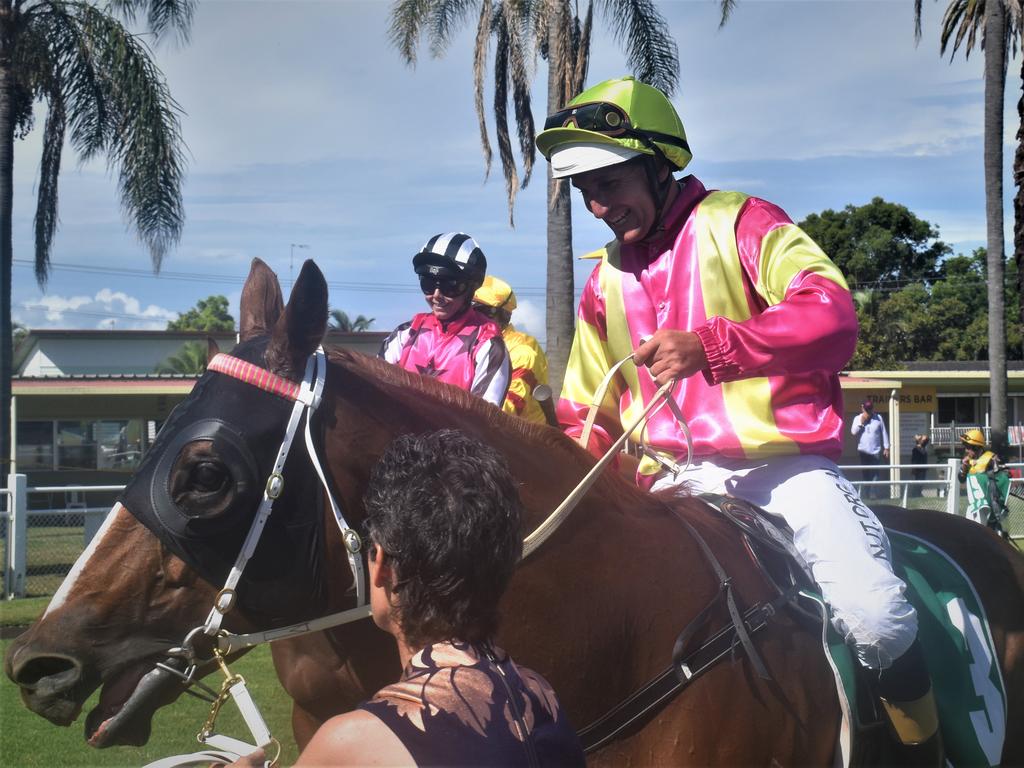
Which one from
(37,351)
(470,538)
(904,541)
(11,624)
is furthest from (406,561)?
(37,351)

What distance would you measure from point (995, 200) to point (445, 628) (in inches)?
819

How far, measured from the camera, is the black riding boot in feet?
8.33

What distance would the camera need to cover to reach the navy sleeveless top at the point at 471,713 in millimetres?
1439

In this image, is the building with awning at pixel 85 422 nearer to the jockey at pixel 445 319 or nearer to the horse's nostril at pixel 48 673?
the jockey at pixel 445 319

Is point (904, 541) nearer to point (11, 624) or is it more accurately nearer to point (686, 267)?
point (686, 267)

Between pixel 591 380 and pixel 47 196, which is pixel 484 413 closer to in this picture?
pixel 591 380

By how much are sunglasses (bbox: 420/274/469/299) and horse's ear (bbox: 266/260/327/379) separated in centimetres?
240

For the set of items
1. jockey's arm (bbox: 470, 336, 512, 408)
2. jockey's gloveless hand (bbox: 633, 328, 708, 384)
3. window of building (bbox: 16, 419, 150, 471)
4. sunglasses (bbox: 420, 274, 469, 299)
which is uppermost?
sunglasses (bbox: 420, 274, 469, 299)

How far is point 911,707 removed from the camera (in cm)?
258

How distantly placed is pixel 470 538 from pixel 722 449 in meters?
1.42

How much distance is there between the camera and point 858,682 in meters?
2.55

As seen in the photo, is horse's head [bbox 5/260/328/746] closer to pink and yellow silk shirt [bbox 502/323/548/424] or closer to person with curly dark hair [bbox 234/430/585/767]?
Result: person with curly dark hair [bbox 234/430/585/767]

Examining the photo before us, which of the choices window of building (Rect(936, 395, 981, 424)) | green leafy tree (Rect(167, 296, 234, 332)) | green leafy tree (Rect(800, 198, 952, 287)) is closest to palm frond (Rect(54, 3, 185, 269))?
window of building (Rect(936, 395, 981, 424))

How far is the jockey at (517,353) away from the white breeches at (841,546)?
218cm
